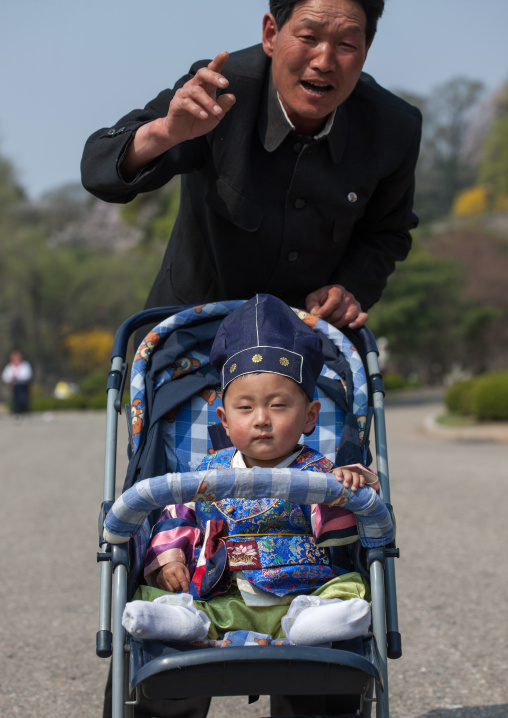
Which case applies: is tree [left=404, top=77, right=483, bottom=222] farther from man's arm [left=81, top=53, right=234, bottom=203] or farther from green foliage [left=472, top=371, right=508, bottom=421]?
man's arm [left=81, top=53, right=234, bottom=203]

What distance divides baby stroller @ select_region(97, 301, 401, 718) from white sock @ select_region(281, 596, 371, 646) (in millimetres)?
72

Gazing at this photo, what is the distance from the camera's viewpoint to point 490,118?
91562 millimetres

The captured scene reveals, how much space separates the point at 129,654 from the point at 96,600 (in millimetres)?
2831

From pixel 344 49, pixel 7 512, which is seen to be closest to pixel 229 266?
pixel 344 49

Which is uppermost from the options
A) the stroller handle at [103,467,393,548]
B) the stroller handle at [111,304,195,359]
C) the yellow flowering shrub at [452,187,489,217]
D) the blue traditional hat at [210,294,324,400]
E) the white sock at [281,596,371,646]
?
the yellow flowering shrub at [452,187,489,217]

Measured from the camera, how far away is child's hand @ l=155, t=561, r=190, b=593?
2296 millimetres

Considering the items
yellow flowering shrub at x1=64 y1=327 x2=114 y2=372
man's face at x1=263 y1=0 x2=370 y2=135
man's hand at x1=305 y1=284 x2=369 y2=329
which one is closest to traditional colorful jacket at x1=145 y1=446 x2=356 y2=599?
man's hand at x1=305 y1=284 x2=369 y2=329

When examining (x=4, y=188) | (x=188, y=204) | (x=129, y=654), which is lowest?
(x=129, y=654)

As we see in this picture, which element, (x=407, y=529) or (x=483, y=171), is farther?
(x=483, y=171)

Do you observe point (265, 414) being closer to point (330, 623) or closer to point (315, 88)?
point (330, 623)

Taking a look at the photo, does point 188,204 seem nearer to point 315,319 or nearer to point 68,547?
point 315,319

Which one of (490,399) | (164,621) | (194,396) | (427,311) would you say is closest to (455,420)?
(490,399)

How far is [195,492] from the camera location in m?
1.98

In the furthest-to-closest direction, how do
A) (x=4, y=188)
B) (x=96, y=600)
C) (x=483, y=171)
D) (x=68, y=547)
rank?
(x=483, y=171), (x=4, y=188), (x=68, y=547), (x=96, y=600)
